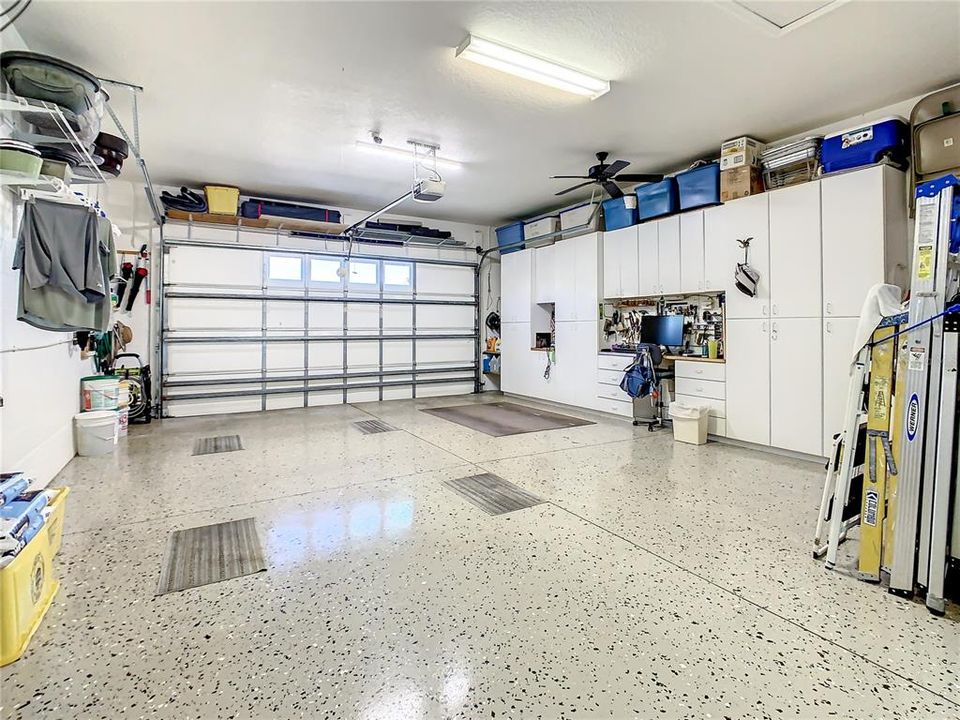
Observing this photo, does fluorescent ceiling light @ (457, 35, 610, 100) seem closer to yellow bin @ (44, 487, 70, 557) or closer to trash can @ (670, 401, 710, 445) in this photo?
trash can @ (670, 401, 710, 445)

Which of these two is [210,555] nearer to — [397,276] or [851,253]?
[851,253]

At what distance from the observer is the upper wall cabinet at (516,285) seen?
25.7 feet

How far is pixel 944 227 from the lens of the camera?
198 cm

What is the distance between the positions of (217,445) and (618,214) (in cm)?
563

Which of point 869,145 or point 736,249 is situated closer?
point 869,145

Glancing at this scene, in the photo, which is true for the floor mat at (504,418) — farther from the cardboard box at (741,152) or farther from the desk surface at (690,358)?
the cardboard box at (741,152)

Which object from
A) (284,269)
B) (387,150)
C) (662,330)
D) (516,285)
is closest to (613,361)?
(662,330)

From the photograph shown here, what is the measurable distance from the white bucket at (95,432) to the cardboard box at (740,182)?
6603 millimetres

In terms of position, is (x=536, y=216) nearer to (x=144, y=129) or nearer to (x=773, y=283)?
(x=773, y=283)

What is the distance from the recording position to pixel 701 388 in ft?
16.8

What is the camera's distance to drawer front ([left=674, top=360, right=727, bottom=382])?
492 centimetres

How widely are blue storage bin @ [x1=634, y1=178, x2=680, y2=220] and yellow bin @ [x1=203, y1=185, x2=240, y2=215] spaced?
5.38 m

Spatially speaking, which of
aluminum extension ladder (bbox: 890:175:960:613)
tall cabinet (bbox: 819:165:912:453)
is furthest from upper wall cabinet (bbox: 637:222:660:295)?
aluminum extension ladder (bbox: 890:175:960:613)

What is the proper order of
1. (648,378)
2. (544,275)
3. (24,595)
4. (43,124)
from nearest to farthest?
(24,595), (43,124), (648,378), (544,275)
